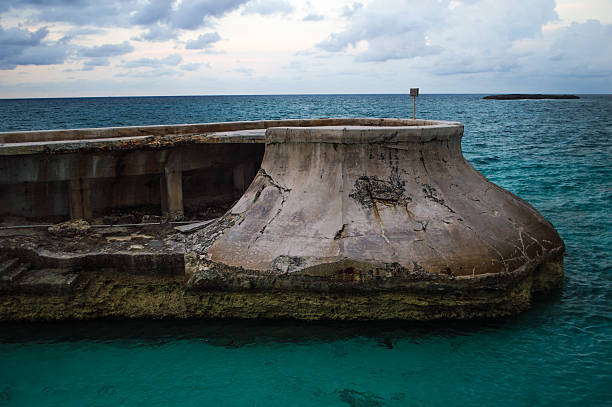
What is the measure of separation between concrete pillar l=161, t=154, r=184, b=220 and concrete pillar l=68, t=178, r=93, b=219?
133 cm

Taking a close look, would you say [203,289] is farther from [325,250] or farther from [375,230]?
[375,230]

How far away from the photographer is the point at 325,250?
6.63 metres

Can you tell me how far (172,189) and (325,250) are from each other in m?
3.97

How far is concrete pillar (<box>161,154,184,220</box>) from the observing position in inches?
364

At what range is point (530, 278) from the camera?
24.0 ft

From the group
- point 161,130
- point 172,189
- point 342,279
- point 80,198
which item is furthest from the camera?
point 161,130

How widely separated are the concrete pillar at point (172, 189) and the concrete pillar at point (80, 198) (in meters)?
1.33

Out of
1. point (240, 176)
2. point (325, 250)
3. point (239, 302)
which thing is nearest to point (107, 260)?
point (239, 302)

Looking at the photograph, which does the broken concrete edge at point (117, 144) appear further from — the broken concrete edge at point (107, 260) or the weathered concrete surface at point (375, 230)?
the broken concrete edge at point (107, 260)

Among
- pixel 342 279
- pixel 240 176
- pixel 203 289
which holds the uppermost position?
pixel 240 176

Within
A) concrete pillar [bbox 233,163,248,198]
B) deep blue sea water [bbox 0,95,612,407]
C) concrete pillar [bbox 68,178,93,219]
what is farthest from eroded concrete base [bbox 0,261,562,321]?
concrete pillar [bbox 233,163,248,198]

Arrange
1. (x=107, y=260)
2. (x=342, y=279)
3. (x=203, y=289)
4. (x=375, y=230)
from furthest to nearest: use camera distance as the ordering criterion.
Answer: (x=107, y=260), (x=203, y=289), (x=375, y=230), (x=342, y=279)

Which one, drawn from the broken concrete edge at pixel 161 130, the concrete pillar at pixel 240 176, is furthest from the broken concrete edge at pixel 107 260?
the concrete pillar at pixel 240 176

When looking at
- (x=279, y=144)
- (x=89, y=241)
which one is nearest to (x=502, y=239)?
(x=279, y=144)
